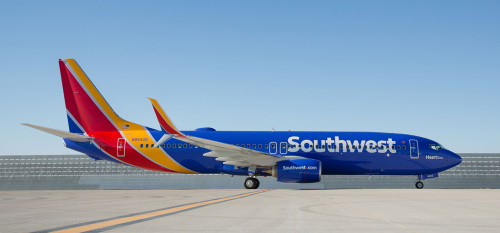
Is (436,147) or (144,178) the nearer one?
(436,147)

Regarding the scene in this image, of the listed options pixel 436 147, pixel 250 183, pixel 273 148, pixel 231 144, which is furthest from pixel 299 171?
pixel 436 147

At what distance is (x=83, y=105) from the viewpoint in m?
28.4

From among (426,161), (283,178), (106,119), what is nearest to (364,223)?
(283,178)

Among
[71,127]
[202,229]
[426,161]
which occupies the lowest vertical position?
[202,229]

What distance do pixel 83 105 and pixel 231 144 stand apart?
32.8ft

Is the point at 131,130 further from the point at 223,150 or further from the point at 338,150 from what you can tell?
the point at 338,150

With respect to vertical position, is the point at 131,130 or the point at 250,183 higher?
the point at 131,130

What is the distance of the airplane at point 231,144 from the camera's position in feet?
88.1

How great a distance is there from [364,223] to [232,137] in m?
20.5

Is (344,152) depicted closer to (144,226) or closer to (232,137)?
(232,137)

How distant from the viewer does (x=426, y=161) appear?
1078 inches

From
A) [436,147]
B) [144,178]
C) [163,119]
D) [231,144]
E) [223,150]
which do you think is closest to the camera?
[163,119]

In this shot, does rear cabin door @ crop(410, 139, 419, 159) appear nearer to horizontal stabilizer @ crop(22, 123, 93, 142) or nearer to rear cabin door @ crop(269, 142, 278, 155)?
rear cabin door @ crop(269, 142, 278, 155)

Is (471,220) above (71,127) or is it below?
below
